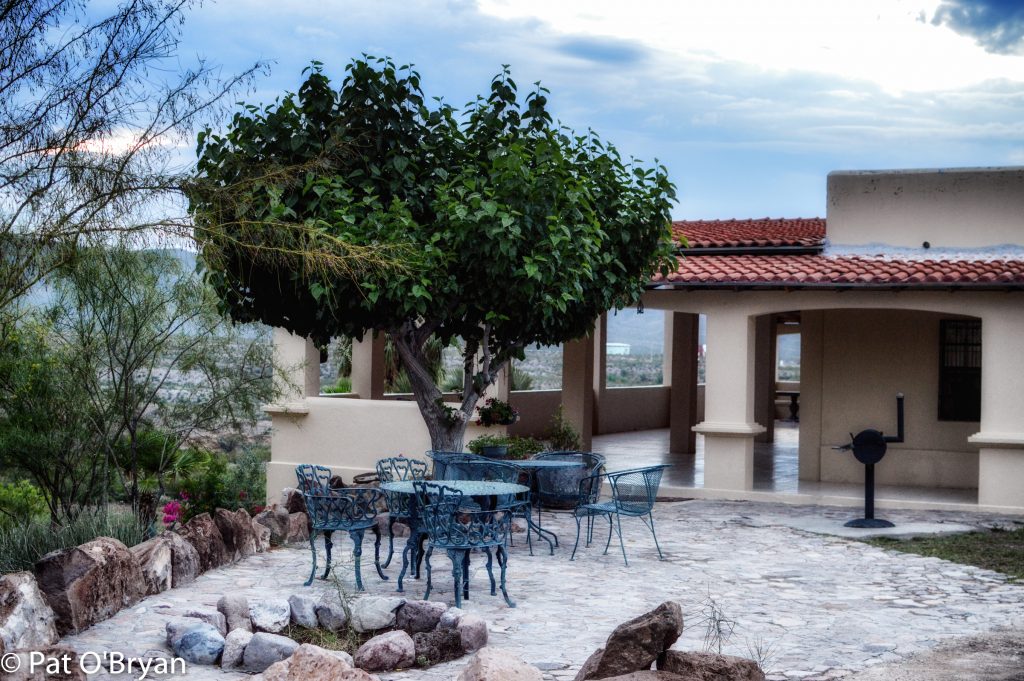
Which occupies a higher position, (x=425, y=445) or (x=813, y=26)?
(x=813, y=26)

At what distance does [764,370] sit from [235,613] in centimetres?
1544

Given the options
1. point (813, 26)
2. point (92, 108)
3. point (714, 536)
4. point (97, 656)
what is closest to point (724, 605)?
point (714, 536)

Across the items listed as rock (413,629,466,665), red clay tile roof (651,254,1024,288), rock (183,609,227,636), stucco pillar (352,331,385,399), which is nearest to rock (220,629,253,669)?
rock (183,609,227,636)

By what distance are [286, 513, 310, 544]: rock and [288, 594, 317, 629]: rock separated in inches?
138

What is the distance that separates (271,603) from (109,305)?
14.2ft

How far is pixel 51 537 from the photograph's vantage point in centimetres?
864

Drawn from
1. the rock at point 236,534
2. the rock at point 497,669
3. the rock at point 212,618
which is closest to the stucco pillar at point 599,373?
the rock at point 236,534

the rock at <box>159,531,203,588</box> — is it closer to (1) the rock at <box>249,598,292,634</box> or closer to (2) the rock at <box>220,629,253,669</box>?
(1) the rock at <box>249,598,292,634</box>

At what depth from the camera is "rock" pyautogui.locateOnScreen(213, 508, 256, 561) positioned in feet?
32.0

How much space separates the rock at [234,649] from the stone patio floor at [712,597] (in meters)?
0.12

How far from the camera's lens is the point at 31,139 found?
767 cm

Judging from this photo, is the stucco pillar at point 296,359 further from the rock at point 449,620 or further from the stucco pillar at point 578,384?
the rock at point 449,620

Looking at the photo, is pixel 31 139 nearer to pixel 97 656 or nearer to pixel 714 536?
pixel 97 656

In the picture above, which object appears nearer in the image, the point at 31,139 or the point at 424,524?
the point at 31,139
